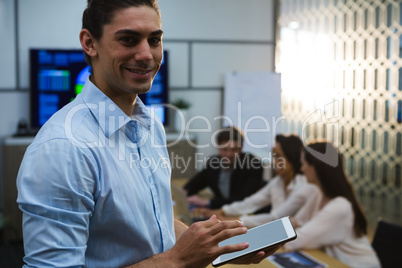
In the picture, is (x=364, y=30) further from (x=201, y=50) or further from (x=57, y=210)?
(x=57, y=210)

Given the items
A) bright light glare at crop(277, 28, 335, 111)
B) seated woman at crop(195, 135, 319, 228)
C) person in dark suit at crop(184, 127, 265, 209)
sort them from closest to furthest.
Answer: seated woman at crop(195, 135, 319, 228) → person in dark suit at crop(184, 127, 265, 209) → bright light glare at crop(277, 28, 335, 111)

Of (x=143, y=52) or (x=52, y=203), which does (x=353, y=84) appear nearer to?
(x=143, y=52)

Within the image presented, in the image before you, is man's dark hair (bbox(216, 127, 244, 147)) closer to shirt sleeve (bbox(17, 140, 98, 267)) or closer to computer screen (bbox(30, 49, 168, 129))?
computer screen (bbox(30, 49, 168, 129))

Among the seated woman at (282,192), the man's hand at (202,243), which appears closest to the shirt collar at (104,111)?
the man's hand at (202,243)

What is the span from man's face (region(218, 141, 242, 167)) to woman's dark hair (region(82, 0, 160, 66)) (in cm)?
229

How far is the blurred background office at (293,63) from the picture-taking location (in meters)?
3.78

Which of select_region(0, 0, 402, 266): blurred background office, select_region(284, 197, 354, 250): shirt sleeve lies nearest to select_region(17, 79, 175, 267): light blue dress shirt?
select_region(284, 197, 354, 250): shirt sleeve

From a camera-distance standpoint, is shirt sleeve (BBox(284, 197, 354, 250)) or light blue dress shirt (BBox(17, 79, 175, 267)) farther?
shirt sleeve (BBox(284, 197, 354, 250))

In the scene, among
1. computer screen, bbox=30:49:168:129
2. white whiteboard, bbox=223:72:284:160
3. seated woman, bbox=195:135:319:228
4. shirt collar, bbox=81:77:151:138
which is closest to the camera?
shirt collar, bbox=81:77:151:138

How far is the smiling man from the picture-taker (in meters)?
0.80

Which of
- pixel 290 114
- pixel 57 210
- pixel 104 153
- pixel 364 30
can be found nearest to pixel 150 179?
pixel 104 153

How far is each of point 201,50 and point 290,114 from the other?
3.71ft

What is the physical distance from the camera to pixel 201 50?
453cm

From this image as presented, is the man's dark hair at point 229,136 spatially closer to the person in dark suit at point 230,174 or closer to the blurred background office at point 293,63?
the person in dark suit at point 230,174
